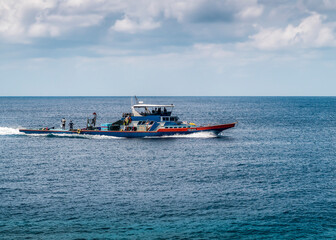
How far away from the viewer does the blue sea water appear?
3406 centimetres

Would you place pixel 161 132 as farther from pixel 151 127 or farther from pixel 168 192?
pixel 168 192

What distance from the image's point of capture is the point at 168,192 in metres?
44.0

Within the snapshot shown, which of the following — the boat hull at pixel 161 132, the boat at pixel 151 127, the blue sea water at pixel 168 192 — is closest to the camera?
the blue sea water at pixel 168 192

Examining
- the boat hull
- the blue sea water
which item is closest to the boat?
the boat hull

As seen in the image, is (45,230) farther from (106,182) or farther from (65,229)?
(106,182)

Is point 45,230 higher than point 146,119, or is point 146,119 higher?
point 146,119

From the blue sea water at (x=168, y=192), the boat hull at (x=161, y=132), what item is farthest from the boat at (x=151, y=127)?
the blue sea water at (x=168, y=192)

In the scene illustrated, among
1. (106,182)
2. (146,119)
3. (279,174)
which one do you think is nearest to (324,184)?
(279,174)

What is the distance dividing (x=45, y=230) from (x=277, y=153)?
4487 centimetres

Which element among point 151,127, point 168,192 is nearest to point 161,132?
point 151,127

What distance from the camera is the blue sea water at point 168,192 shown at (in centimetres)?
3406

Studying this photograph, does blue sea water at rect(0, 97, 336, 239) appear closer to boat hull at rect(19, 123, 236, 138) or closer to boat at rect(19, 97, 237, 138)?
boat hull at rect(19, 123, 236, 138)

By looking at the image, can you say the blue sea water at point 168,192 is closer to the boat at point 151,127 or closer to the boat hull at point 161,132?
the boat hull at point 161,132

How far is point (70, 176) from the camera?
51.4 m
